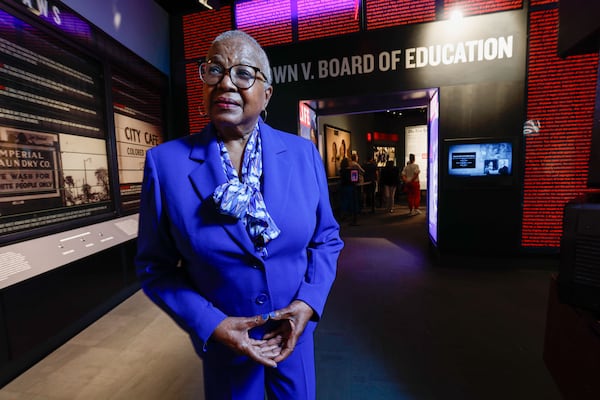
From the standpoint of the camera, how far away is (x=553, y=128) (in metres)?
3.79

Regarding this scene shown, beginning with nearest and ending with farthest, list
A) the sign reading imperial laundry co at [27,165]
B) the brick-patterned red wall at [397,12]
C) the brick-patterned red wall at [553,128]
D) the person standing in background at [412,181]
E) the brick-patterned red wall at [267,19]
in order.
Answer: the sign reading imperial laundry co at [27,165]
the brick-patterned red wall at [553,128]
the brick-patterned red wall at [397,12]
the brick-patterned red wall at [267,19]
the person standing in background at [412,181]

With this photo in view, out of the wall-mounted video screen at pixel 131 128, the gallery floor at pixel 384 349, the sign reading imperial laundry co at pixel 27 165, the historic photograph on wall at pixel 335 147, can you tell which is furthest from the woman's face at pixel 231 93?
the historic photograph on wall at pixel 335 147

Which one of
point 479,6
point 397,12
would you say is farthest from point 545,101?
point 397,12

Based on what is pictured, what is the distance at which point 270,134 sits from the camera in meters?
1.05

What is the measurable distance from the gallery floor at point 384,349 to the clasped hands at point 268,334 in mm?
1340

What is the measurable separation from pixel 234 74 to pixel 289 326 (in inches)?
32.9

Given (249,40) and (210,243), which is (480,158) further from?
(210,243)

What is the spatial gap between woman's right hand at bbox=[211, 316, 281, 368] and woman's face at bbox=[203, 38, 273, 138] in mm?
619

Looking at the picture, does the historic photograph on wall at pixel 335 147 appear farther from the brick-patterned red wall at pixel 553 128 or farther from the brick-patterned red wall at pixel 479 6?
the brick-patterned red wall at pixel 553 128

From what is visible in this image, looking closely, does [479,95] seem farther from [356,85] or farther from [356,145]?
[356,145]

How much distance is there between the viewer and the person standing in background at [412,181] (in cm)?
767

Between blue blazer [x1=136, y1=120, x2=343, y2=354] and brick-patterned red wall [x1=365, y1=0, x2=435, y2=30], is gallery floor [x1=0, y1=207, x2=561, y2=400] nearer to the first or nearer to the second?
blue blazer [x1=136, y1=120, x2=343, y2=354]

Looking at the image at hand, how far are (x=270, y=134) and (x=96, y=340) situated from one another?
2868 mm

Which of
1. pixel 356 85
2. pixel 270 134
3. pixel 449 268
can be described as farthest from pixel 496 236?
pixel 270 134
